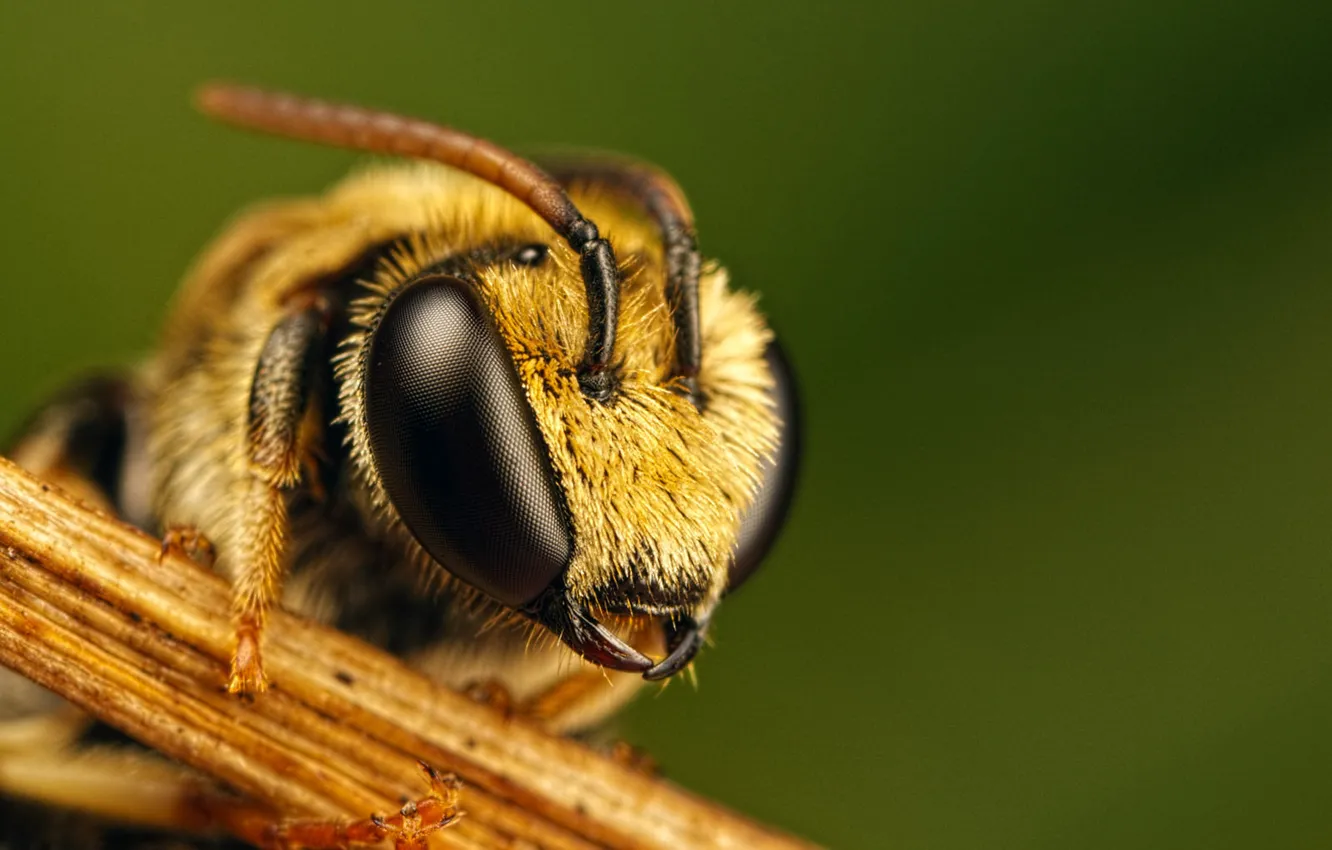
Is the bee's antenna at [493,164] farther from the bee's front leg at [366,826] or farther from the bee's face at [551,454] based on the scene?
the bee's front leg at [366,826]

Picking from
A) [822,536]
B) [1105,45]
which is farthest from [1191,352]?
[822,536]

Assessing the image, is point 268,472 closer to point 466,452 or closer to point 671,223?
point 466,452

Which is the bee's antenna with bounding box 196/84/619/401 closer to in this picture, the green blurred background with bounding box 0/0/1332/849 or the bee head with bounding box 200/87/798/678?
the bee head with bounding box 200/87/798/678

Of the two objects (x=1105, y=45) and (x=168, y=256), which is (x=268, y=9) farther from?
(x=1105, y=45)

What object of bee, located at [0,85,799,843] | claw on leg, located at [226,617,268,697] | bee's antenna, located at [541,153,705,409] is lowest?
claw on leg, located at [226,617,268,697]

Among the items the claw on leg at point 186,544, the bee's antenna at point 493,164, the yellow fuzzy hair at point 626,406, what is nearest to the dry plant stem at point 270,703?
the claw on leg at point 186,544

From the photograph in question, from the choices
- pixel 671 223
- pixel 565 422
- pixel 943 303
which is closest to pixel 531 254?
pixel 671 223

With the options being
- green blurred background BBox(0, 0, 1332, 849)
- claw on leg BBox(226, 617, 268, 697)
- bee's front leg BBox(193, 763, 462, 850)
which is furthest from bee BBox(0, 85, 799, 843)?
green blurred background BBox(0, 0, 1332, 849)
